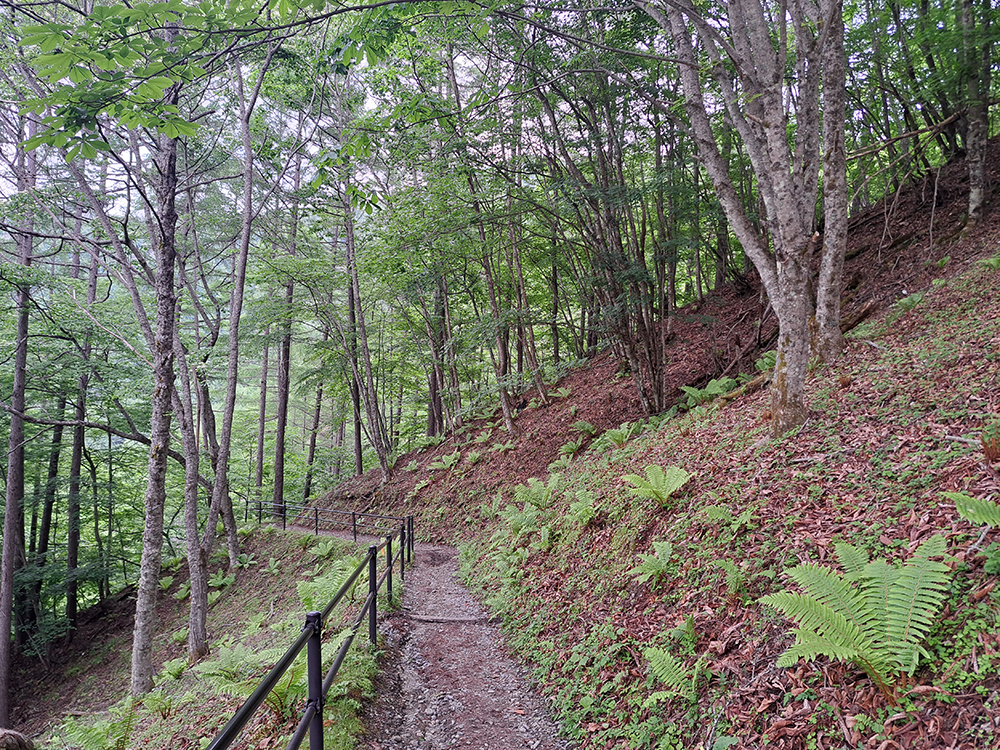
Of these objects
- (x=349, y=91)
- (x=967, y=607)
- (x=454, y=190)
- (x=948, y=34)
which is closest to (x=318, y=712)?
(x=967, y=607)

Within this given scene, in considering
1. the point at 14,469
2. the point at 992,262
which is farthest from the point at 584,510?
the point at 14,469

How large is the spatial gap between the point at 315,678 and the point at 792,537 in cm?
338

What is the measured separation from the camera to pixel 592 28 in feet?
27.9

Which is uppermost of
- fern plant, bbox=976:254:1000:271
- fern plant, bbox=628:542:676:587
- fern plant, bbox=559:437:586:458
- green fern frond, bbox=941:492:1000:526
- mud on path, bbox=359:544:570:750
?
fern plant, bbox=976:254:1000:271

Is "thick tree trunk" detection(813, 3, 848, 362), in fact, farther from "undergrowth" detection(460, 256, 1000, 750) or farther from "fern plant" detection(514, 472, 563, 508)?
"fern plant" detection(514, 472, 563, 508)

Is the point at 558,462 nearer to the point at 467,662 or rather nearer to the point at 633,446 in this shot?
the point at 633,446

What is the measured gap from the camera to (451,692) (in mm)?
4297

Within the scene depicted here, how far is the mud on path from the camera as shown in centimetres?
364

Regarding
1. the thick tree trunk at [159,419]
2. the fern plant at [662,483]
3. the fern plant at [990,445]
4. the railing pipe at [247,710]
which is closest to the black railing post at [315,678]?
the railing pipe at [247,710]

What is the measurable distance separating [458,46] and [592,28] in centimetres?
333

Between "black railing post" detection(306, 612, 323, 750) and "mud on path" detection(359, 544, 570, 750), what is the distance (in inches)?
39.0

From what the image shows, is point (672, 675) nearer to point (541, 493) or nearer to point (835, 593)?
point (835, 593)

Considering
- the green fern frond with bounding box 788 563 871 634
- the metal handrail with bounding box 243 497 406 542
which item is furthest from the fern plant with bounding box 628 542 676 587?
the metal handrail with bounding box 243 497 406 542

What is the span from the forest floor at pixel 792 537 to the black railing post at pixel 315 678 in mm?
1102
